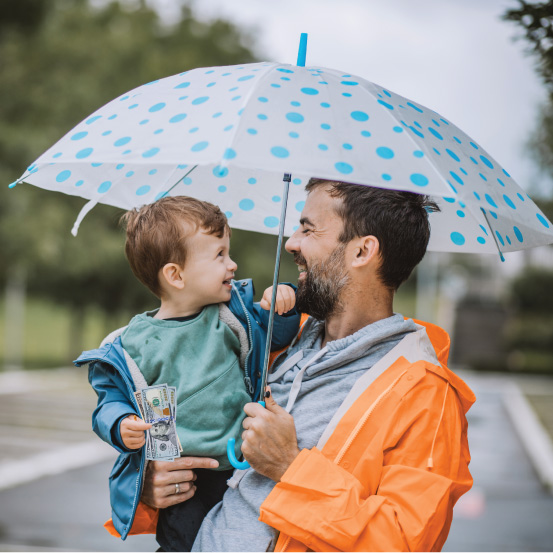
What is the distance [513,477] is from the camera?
10094 millimetres

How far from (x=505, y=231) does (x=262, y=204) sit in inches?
40.8

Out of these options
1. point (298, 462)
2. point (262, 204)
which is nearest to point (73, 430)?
point (262, 204)

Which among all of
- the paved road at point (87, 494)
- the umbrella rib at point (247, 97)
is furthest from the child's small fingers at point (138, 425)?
the paved road at point (87, 494)

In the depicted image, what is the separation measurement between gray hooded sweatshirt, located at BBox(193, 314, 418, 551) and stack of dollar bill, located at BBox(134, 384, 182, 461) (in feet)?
0.77

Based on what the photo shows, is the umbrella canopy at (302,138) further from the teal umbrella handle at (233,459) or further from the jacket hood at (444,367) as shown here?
the teal umbrella handle at (233,459)

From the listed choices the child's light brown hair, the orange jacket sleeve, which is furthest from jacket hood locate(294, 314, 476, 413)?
the child's light brown hair

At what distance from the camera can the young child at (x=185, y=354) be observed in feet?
8.33

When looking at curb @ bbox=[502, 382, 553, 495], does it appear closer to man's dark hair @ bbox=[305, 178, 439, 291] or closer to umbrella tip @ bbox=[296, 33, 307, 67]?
man's dark hair @ bbox=[305, 178, 439, 291]

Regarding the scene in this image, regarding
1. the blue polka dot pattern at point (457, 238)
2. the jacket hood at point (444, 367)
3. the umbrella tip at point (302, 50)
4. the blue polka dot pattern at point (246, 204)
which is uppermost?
the umbrella tip at point (302, 50)

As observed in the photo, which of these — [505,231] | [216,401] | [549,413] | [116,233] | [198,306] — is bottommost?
[549,413]

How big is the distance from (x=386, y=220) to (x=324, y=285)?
1.02 feet

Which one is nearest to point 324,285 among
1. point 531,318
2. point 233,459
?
point 233,459

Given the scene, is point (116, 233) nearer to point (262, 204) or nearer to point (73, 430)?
point (73, 430)

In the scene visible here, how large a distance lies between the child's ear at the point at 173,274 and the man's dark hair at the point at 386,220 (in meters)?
0.58
